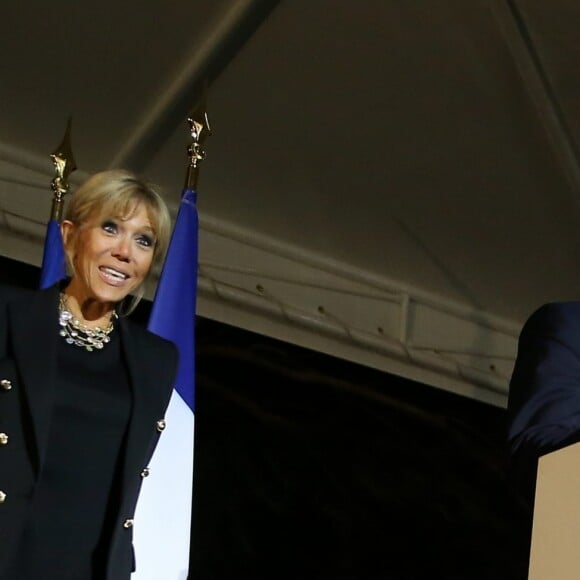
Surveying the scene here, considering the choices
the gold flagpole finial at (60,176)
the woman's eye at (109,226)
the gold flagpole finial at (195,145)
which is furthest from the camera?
the gold flagpole finial at (195,145)

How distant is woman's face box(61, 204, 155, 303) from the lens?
5.25ft

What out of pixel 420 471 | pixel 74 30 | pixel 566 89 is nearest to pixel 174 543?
pixel 74 30

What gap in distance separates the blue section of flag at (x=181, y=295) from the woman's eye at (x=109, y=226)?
569mm

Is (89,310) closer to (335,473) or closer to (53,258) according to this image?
(53,258)

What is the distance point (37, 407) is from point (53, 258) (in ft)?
2.47

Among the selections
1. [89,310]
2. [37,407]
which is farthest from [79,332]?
[37,407]

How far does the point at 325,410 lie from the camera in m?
4.13

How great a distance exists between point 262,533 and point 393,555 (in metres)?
0.57

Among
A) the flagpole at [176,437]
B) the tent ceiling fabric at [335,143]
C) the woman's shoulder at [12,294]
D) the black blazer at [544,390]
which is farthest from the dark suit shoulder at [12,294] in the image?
the tent ceiling fabric at [335,143]

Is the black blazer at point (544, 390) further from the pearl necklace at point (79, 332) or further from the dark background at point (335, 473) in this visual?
the dark background at point (335, 473)

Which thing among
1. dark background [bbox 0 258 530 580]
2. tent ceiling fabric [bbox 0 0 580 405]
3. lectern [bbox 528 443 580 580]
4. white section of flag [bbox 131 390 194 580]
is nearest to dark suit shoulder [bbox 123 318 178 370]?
white section of flag [bbox 131 390 194 580]

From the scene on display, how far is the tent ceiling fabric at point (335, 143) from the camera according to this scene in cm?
324

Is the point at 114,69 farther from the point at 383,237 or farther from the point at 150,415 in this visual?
the point at 150,415

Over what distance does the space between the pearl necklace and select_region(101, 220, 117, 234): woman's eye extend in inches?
5.2
